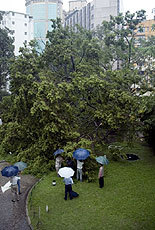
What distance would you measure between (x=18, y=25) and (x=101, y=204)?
178ft

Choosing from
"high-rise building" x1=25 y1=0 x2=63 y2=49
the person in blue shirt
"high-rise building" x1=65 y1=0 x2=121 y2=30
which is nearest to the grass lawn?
the person in blue shirt

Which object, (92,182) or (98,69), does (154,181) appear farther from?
(98,69)

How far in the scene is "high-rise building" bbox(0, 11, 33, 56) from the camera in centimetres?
5428

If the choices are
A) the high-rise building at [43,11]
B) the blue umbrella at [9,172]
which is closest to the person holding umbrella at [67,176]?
the blue umbrella at [9,172]

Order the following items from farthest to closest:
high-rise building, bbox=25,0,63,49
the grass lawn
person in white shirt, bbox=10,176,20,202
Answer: high-rise building, bbox=25,0,63,49 < person in white shirt, bbox=10,176,20,202 < the grass lawn

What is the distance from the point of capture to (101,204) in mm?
9273

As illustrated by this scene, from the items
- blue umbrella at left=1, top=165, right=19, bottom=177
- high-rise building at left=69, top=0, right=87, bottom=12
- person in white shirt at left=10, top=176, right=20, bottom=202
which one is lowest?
person in white shirt at left=10, top=176, right=20, bottom=202

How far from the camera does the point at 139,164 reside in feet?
46.2

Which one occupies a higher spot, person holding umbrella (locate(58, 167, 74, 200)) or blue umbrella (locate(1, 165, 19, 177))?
blue umbrella (locate(1, 165, 19, 177))

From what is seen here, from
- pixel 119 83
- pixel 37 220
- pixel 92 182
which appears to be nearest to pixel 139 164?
pixel 92 182

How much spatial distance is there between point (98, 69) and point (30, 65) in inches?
206

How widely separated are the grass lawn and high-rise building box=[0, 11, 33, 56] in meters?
49.8

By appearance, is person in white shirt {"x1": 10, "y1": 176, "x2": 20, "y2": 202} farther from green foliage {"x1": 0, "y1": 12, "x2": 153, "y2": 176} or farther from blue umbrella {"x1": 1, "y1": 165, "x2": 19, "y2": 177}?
green foliage {"x1": 0, "y1": 12, "x2": 153, "y2": 176}

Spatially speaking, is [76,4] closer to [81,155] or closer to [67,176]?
[81,155]
